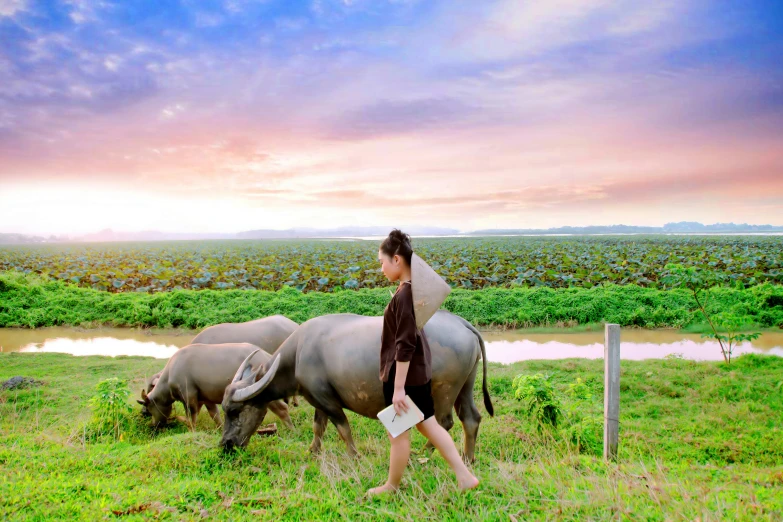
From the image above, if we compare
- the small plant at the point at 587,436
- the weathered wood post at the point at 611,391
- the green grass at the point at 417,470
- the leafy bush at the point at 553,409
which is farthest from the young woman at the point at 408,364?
the leafy bush at the point at 553,409

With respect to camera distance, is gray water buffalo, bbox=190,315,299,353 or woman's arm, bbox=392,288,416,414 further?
gray water buffalo, bbox=190,315,299,353

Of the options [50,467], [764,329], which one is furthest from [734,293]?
[50,467]

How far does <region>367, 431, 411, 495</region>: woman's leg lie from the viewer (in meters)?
3.06

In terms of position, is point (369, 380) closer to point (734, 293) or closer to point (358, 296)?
point (358, 296)

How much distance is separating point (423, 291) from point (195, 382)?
3347 millimetres

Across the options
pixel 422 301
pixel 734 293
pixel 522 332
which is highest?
pixel 422 301

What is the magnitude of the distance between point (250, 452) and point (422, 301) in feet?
7.62

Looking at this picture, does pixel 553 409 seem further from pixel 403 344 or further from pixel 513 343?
pixel 513 343

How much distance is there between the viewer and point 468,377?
415 centimetres

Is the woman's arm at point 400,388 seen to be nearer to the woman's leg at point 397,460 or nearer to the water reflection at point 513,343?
the woman's leg at point 397,460

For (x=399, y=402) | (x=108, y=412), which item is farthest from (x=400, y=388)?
(x=108, y=412)

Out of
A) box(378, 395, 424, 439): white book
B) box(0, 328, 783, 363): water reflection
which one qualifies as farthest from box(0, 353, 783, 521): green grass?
box(0, 328, 783, 363): water reflection

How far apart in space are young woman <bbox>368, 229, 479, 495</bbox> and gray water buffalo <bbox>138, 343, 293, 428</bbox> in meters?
2.34

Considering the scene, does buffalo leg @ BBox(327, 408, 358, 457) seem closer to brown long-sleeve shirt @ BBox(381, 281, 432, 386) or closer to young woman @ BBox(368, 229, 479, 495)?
young woman @ BBox(368, 229, 479, 495)
